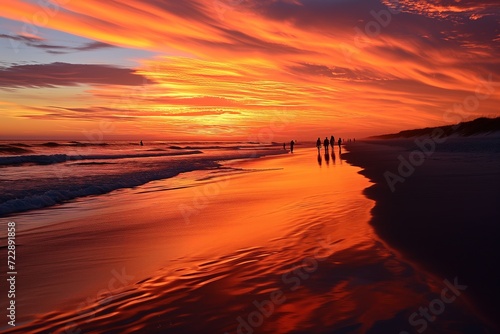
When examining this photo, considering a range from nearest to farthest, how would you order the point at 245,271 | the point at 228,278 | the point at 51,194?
the point at 228,278 → the point at 245,271 → the point at 51,194

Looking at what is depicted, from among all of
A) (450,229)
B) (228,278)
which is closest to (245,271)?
(228,278)

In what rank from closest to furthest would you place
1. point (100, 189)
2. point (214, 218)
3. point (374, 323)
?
point (374, 323) < point (214, 218) < point (100, 189)

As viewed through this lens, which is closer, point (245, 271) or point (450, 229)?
point (245, 271)

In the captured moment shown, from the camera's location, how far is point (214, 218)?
1210 centimetres

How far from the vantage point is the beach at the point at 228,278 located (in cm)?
471

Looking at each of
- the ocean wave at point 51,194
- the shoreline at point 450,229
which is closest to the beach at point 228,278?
the shoreline at point 450,229

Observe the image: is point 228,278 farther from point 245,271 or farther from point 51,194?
point 51,194

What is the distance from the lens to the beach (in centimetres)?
471

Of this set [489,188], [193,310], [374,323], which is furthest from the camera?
[489,188]

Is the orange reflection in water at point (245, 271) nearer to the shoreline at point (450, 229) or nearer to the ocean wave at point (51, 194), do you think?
the shoreline at point (450, 229)

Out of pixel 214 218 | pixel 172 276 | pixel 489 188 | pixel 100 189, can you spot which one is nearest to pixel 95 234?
pixel 214 218

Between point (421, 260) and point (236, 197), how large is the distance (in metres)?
10.6

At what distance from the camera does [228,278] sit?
634 centimetres

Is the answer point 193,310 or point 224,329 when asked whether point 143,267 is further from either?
point 224,329
